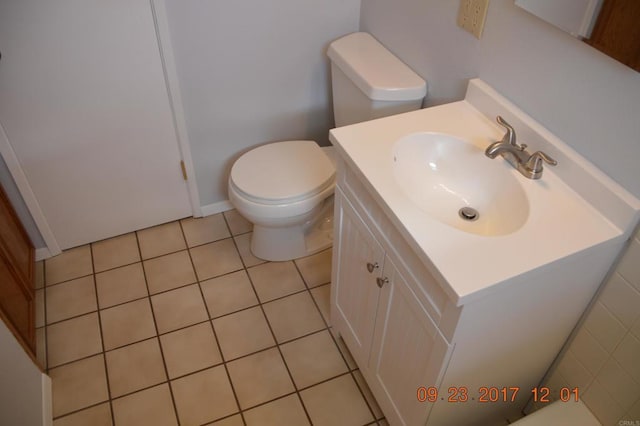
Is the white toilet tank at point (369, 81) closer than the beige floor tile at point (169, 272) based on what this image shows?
Yes

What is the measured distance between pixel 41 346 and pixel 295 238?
1.02m

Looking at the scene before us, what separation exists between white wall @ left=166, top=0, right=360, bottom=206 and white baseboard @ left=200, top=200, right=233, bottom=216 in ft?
0.10

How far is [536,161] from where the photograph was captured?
1.24m

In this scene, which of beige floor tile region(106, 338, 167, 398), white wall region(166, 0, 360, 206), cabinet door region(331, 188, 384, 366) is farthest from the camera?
white wall region(166, 0, 360, 206)

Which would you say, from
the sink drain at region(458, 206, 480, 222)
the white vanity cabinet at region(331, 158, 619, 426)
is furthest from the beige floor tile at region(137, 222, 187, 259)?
the sink drain at region(458, 206, 480, 222)

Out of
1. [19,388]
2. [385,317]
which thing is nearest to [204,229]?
[19,388]

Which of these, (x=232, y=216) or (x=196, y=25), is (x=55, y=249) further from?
(x=196, y=25)

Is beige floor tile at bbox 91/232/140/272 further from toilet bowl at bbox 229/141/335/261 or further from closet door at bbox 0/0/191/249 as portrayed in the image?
toilet bowl at bbox 229/141/335/261

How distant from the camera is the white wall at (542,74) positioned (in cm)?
109

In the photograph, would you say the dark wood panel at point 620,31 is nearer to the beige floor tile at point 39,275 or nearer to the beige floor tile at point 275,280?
the beige floor tile at point 275,280

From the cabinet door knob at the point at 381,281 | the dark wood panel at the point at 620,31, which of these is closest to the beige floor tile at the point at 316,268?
the cabinet door knob at the point at 381,281

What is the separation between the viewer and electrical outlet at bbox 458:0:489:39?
138 cm

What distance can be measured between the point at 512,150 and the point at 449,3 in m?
0.52

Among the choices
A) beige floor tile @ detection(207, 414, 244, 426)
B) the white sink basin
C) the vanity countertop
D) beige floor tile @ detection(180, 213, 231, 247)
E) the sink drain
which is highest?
the vanity countertop
